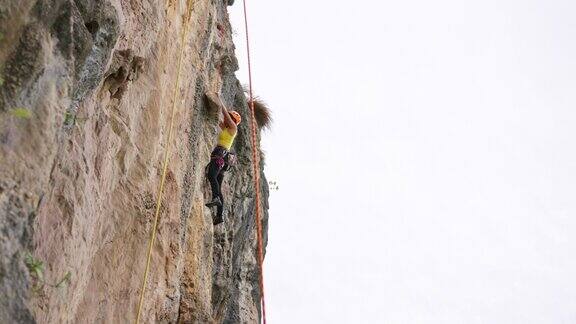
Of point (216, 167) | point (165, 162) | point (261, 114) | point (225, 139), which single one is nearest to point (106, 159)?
point (165, 162)

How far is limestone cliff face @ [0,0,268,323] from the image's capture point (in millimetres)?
3838

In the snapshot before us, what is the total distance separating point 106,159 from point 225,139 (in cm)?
409

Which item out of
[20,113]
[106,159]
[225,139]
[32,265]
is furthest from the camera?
[225,139]

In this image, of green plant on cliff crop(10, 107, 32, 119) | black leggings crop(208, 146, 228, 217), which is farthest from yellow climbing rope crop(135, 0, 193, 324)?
green plant on cliff crop(10, 107, 32, 119)

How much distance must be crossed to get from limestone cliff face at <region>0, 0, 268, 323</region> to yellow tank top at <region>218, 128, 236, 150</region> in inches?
5.7

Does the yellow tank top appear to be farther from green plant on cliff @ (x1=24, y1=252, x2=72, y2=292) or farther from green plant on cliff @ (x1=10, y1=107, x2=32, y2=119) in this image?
green plant on cliff @ (x1=10, y1=107, x2=32, y2=119)

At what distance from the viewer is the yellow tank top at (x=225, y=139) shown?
32.9 feet

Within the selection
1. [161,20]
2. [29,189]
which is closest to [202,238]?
[161,20]

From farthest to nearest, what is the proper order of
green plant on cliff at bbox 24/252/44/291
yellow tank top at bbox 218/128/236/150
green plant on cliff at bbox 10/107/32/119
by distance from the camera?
yellow tank top at bbox 218/128/236/150 < green plant on cliff at bbox 24/252/44/291 < green plant on cliff at bbox 10/107/32/119

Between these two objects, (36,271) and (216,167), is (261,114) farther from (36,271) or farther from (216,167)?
(36,271)

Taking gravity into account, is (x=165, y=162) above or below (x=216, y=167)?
below

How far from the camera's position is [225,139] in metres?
10.1

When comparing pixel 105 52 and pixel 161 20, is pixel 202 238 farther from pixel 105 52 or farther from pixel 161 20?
pixel 105 52

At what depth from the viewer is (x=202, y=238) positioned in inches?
375
